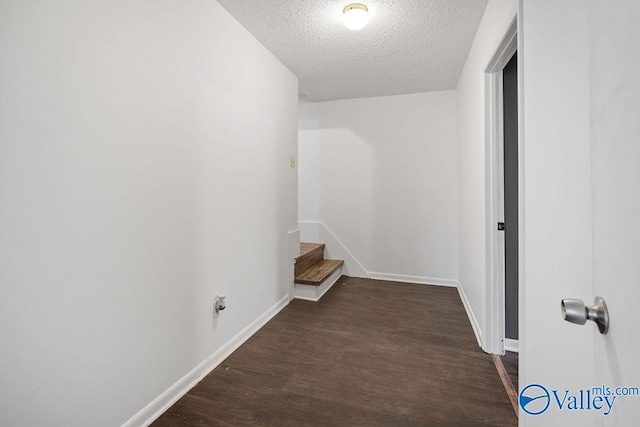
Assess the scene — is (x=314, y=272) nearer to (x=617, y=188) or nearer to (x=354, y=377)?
(x=354, y=377)

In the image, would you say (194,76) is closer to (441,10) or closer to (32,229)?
(32,229)

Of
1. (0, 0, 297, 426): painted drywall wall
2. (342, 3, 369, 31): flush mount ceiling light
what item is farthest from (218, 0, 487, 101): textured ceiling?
(0, 0, 297, 426): painted drywall wall

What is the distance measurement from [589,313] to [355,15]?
2007 millimetres

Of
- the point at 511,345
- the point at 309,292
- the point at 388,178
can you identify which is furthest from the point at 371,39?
the point at 511,345

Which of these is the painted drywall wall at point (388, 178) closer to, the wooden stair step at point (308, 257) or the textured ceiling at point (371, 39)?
the wooden stair step at point (308, 257)

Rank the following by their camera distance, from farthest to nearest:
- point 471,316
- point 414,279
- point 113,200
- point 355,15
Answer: point 414,279
point 471,316
point 355,15
point 113,200

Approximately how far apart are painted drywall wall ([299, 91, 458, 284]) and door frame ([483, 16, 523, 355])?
1562 millimetres

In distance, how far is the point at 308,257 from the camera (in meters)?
3.49

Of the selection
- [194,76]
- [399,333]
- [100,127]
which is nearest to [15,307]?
[100,127]

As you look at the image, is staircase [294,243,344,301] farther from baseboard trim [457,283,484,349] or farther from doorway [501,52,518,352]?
doorway [501,52,518,352]

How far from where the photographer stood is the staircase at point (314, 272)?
9.95ft

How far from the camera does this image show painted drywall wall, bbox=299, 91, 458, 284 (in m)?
3.51

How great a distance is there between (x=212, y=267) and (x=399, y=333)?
60.2 inches

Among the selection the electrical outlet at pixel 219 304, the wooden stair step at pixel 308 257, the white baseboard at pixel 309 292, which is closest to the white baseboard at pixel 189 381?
the electrical outlet at pixel 219 304
